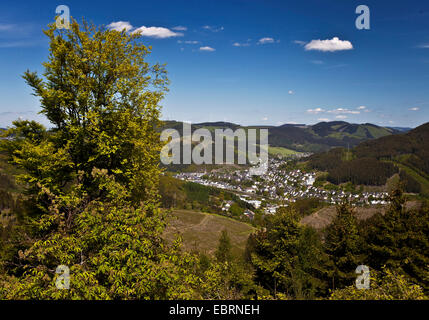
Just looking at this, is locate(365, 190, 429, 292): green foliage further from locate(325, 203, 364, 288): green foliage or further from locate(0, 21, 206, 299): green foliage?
locate(0, 21, 206, 299): green foliage

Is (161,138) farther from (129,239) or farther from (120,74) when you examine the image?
(129,239)

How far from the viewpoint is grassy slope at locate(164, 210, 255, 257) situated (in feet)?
290

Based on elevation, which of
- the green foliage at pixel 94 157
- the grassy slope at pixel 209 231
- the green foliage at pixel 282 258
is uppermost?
the green foliage at pixel 94 157

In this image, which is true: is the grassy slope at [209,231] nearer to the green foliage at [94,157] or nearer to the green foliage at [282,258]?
the green foliage at [282,258]

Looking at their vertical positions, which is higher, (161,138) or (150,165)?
(161,138)

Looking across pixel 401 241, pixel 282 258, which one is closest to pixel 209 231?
pixel 282 258

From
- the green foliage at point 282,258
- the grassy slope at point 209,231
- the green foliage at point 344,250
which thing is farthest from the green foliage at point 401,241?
the grassy slope at point 209,231

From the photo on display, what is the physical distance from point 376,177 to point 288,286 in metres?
214

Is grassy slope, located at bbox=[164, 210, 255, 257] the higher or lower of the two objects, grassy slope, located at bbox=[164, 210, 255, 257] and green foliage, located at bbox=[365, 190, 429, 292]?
the lower

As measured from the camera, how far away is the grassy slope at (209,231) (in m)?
88.5

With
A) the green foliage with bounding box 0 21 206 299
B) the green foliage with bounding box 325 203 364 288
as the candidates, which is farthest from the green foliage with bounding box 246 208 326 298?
the green foliage with bounding box 0 21 206 299
